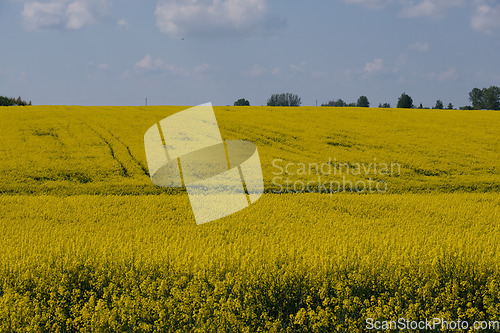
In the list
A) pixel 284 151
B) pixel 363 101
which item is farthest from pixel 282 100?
pixel 284 151

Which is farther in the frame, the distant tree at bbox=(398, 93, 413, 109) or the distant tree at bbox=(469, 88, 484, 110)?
the distant tree at bbox=(469, 88, 484, 110)

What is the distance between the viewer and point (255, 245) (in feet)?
27.0

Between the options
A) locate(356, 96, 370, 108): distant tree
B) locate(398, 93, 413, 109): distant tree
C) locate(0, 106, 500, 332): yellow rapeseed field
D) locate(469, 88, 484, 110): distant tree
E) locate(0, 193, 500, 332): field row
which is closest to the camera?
locate(0, 193, 500, 332): field row

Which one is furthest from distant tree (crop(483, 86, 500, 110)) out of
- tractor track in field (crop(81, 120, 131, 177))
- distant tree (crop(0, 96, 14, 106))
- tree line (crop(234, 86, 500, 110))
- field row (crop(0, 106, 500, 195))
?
distant tree (crop(0, 96, 14, 106))

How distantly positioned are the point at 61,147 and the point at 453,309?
66.9 ft

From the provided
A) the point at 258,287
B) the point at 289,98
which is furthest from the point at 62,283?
the point at 289,98

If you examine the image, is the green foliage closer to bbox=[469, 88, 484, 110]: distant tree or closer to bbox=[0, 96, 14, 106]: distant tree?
bbox=[469, 88, 484, 110]: distant tree

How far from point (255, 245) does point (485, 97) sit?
113 meters

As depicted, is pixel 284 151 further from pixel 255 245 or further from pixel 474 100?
pixel 474 100

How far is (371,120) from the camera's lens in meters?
33.2

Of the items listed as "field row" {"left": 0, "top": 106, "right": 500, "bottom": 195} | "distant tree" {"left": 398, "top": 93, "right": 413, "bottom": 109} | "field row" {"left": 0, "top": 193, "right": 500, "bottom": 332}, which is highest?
"distant tree" {"left": 398, "top": 93, "right": 413, "bottom": 109}

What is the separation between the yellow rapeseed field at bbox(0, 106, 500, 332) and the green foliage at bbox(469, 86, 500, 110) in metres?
83.8

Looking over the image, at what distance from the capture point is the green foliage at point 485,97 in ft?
307

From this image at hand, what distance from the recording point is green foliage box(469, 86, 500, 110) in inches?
3688
